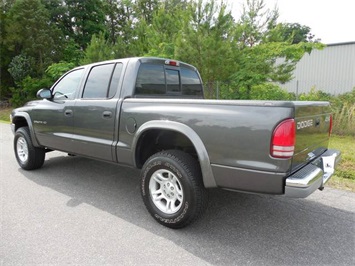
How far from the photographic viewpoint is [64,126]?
13.6ft


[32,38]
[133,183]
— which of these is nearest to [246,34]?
[133,183]

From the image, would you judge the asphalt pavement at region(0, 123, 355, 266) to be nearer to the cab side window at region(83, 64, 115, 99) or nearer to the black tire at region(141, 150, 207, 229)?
the black tire at region(141, 150, 207, 229)

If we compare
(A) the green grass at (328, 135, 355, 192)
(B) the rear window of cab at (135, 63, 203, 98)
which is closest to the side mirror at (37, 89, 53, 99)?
(B) the rear window of cab at (135, 63, 203, 98)

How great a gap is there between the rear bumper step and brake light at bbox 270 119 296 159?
227mm

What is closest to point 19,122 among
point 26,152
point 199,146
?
point 26,152

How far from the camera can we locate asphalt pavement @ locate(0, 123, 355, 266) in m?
2.47

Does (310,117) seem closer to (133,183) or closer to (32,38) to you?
(133,183)

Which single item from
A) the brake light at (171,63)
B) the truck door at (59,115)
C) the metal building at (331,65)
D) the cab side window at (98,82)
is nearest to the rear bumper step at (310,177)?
the brake light at (171,63)

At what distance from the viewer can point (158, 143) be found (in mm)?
3455

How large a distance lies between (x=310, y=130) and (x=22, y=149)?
16.1 feet

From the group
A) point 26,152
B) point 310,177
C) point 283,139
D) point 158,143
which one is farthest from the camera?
point 26,152

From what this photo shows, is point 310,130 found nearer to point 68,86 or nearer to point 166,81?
point 166,81

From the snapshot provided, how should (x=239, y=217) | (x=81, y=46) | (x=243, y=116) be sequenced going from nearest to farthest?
(x=243, y=116) → (x=239, y=217) → (x=81, y=46)

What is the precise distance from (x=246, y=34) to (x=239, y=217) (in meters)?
7.14
